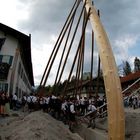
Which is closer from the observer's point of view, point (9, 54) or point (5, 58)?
point (5, 58)

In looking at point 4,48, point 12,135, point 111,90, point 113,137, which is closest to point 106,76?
point 111,90

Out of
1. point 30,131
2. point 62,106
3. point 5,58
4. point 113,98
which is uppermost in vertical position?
point 5,58

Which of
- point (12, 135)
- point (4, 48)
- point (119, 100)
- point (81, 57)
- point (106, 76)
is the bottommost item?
point (12, 135)

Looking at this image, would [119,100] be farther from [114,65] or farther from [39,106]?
[39,106]

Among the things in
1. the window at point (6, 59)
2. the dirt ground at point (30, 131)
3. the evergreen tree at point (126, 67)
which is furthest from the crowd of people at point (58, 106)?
the evergreen tree at point (126, 67)

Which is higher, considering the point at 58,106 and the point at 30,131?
the point at 58,106

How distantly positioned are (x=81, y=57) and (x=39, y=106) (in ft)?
18.4

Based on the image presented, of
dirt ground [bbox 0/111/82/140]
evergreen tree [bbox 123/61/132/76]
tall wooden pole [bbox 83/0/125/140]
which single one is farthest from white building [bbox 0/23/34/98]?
evergreen tree [bbox 123/61/132/76]

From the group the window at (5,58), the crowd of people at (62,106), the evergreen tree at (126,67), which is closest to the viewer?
the crowd of people at (62,106)

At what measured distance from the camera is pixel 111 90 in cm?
902

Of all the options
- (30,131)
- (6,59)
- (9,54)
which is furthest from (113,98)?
(9,54)

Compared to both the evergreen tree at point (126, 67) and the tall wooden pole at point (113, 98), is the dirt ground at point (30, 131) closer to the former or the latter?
the tall wooden pole at point (113, 98)

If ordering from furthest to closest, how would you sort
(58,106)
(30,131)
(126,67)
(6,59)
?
1. (126,67)
2. (6,59)
3. (58,106)
4. (30,131)

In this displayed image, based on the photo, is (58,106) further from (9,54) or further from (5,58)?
(9,54)
